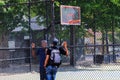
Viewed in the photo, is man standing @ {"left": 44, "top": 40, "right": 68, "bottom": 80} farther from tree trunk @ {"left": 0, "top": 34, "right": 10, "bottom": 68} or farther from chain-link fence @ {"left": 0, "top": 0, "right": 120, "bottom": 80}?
tree trunk @ {"left": 0, "top": 34, "right": 10, "bottom": 68}

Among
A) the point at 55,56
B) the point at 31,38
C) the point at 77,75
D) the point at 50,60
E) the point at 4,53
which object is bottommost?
the point at 77,75

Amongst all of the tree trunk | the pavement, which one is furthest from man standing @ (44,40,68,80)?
the tree trunk

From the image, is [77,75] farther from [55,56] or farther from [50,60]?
[55,56]

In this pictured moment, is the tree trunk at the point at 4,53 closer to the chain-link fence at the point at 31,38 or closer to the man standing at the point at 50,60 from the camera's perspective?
the chain-link fence at the point at 31,38

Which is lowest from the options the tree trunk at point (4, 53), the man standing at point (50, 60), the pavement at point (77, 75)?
the pavement at point (77, 75)

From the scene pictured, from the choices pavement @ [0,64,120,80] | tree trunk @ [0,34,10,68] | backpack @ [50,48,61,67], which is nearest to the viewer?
backpack @ [50,48,61,67]

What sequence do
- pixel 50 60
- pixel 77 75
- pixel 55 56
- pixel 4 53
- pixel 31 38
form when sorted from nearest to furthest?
pixel 55 56, pixel 50 60, pixel 77 75, pixel 31 38, pixel 4 53

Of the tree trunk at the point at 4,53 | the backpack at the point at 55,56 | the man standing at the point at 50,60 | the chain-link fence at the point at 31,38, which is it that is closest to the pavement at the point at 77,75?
the chain-link fence at the point at 31,38

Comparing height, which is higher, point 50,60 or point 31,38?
point 50,60

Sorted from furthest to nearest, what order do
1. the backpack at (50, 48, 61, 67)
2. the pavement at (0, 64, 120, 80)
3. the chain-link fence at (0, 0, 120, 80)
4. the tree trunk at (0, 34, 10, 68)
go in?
1. the tree trunk at (0, 34, 10, 68)
2. the chain-link fence at (0, 0, 120, 80)
3. the pavement at (0, 64, 120, 80)
4. the backpack at (50, 48, 61, 67)

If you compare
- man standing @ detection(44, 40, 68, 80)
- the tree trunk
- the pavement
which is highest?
man standing @ detection(44, 40, 68, 80)

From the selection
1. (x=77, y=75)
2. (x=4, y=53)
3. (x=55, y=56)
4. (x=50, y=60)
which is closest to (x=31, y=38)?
(x=4, y=53)

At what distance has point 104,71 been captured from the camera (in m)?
19.5

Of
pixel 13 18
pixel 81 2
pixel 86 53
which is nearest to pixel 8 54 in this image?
pixel 13 18
